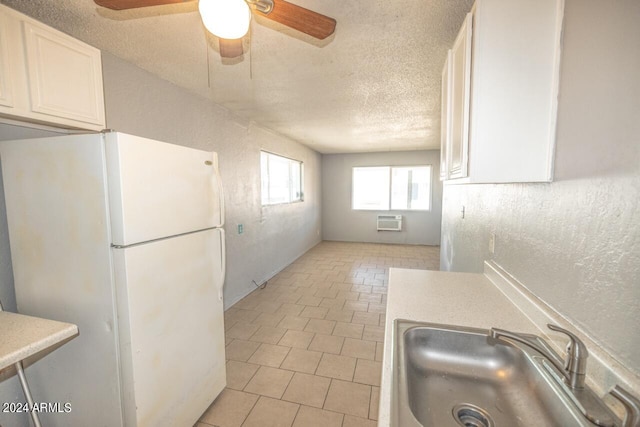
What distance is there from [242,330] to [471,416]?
90.9 inches

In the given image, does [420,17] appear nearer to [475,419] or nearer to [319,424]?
[475,419]

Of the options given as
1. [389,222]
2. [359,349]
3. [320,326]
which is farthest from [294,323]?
[389,222]

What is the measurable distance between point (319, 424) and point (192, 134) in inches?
99.8

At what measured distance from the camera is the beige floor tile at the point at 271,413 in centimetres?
170

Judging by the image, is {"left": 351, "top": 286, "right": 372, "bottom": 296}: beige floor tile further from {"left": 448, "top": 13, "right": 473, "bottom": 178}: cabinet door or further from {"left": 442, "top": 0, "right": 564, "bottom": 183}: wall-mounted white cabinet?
{"left": 442, "top": 0, "right": 564, "bottom": 183}: wall-mounted white cabinet

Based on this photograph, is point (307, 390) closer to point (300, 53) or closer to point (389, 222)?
point (300, 53)

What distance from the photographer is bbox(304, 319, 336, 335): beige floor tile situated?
275 centimetres

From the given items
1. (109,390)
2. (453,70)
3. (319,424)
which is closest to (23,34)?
(109,390)

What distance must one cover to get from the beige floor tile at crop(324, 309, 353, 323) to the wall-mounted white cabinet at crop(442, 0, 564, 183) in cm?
229

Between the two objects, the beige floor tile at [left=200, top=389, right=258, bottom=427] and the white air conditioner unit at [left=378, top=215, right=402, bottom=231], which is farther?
the white air conditioner unit at [left=378, top=215, right=402, bottom=231]

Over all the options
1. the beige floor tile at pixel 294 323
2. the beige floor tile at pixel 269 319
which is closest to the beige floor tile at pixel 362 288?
the beige floor tile at pixel 294 323

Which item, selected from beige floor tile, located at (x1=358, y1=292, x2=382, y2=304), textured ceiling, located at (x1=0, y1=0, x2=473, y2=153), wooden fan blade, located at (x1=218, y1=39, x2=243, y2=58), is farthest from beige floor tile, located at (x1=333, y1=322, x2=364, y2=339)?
wooden fan blade, located at (x1=218, y1=39, x2=243, y2=58)

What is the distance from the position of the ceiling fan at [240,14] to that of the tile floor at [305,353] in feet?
6.73

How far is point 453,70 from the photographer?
4.69 feet
